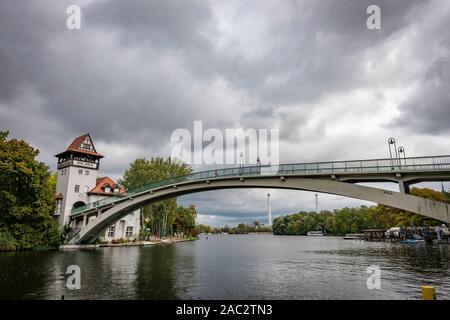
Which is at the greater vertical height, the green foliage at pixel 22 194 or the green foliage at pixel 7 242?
the green foliage at pixel 22 194

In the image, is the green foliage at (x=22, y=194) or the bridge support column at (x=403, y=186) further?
the green foliage at (x=22, y=194)

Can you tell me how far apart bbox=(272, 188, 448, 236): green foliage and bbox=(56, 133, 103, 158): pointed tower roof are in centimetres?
6375

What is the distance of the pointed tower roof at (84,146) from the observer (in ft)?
175

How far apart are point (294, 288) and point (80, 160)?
4714 centimetres

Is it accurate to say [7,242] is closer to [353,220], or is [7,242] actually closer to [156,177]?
[156,177]

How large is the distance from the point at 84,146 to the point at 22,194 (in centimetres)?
1806

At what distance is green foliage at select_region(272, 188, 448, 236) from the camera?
71.2 metres

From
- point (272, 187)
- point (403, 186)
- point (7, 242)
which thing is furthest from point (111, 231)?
point (403, 186)

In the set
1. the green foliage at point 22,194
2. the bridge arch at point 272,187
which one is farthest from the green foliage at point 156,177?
the green foliage at point 22,194

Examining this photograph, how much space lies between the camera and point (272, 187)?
1299 inches

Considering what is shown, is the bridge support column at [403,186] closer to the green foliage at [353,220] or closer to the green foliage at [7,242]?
the green foliage at [353,220]
